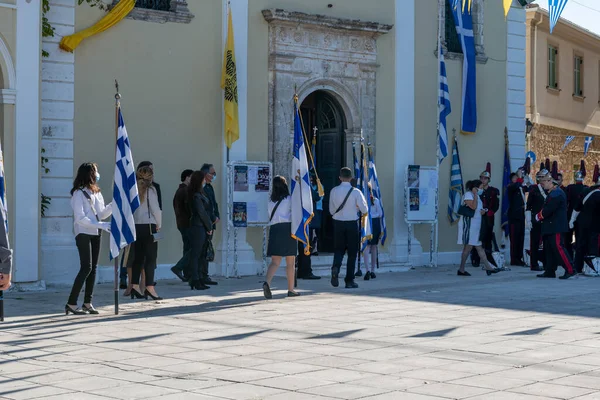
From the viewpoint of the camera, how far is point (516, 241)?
70.1 ft

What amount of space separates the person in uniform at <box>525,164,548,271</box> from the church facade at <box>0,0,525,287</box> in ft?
6.65

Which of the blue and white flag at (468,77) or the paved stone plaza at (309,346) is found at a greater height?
the blue and white flag at (468,77)

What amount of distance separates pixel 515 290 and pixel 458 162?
6.04 metres

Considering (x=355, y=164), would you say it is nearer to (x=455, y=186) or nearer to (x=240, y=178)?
(x=240, y=178)

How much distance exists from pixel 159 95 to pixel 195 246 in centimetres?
343

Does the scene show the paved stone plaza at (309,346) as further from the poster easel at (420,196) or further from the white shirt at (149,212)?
the poster easel at (420,196)

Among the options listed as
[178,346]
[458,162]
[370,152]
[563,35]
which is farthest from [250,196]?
[563,35]

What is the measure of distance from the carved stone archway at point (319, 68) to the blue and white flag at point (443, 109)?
1.52m

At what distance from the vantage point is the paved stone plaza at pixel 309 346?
7.65 metres

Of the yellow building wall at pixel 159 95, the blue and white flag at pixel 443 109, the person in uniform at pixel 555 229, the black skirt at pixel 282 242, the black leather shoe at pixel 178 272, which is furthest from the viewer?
the blue and white flag at pixel 443 109

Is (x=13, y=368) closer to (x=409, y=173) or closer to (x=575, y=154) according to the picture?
(x=409, y=173)

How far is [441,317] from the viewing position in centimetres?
1207

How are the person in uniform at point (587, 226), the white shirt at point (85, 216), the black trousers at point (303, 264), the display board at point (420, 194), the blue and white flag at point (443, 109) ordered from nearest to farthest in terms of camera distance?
1. the white shirt at point (85, 216)
2. the black trousers at point (303, 264)
3. the person in uniform at point (587, 226)
4. the display board at point (420, 194)
5. the blue and white flag at point (443, 109)

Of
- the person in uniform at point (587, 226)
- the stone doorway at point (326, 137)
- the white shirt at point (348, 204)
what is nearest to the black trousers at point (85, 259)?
the white shirt at point (348, 204)
